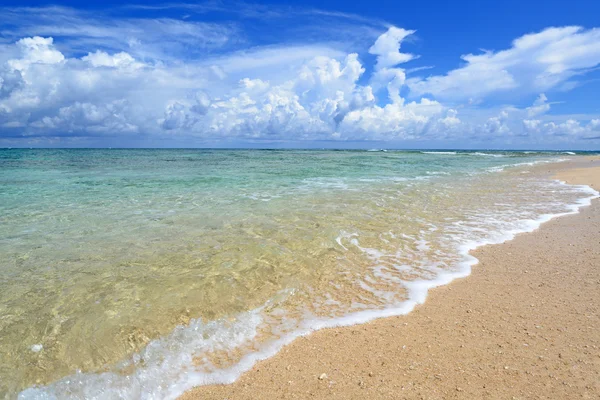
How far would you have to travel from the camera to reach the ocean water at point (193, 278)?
156 inches

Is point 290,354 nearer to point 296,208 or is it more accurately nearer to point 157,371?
point 157,371

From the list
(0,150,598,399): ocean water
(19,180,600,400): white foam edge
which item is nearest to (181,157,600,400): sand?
(19,180,600,400): white foam edge

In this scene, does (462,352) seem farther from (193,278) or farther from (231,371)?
(193,278)

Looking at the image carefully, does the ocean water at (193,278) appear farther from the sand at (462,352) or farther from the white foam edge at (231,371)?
the sand at (462,352)

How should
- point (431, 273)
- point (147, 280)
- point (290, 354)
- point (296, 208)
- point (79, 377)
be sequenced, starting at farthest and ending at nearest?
1. point (296, 208)
2. point (431, 273)
3. point (147, 280)
4. point (290, 354)
5. point (79, 377)

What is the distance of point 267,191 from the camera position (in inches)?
662

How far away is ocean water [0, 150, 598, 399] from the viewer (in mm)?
3951

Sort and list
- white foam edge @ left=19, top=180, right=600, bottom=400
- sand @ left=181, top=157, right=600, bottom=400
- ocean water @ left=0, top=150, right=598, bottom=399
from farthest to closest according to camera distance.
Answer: ocean water @ left=0, top=150, right=598, bottom=399, white foam edge @ left=19, top=180, right=600, bottom=400, sand @ left=181, top=157, right=600, bottom=400

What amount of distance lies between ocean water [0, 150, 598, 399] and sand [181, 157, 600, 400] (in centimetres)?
36

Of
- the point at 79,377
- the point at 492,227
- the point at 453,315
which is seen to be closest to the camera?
the point at 79,377

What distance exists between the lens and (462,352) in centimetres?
399

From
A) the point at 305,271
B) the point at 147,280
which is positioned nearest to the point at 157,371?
the point at 147,280

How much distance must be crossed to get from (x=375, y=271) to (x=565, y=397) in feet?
11.9

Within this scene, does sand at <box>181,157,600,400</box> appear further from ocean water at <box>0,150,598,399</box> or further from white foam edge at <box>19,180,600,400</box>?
ocean water at <box>0,150,598,399</box>
